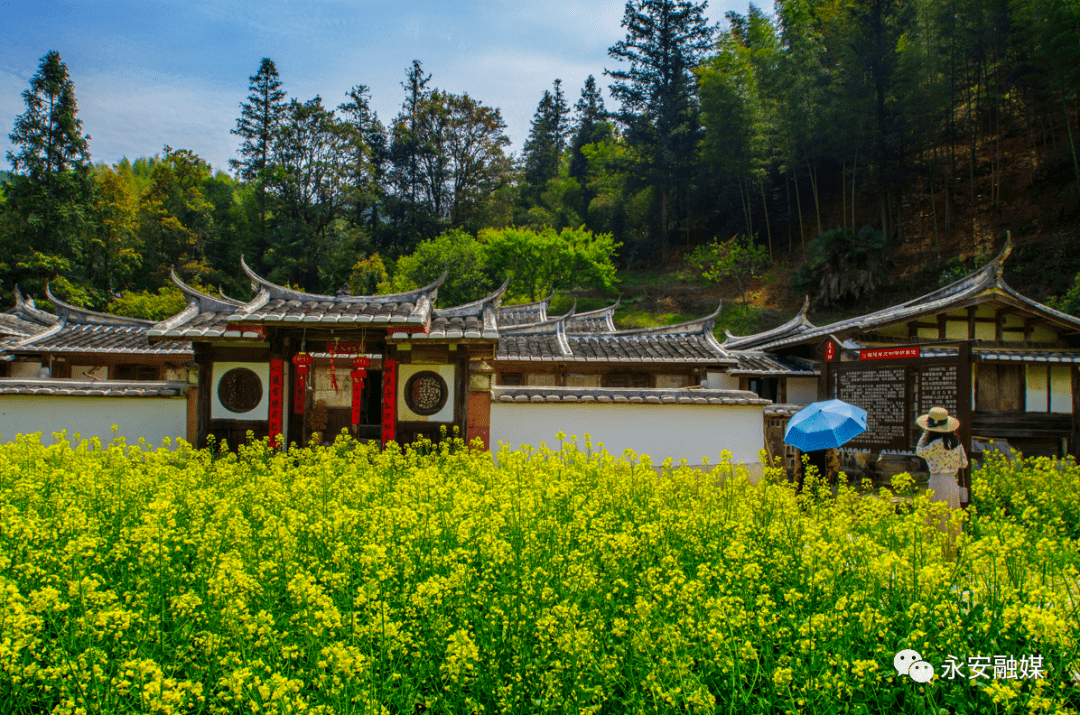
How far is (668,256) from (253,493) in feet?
148

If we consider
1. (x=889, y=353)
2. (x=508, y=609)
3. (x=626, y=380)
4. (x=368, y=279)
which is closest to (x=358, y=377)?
(x=508, y=609)

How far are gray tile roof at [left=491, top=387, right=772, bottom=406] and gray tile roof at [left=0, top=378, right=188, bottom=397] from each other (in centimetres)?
582

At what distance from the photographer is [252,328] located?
1066 cm

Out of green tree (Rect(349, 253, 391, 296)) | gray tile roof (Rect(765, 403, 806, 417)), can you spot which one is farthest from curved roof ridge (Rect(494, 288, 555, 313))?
green tree (Rect(349, 253, 391, 296))

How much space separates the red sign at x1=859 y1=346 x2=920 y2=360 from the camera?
1089 centimetres

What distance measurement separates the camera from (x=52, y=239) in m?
31.5

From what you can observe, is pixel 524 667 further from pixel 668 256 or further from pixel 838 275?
pixel 668 256

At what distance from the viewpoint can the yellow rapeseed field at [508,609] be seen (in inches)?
128

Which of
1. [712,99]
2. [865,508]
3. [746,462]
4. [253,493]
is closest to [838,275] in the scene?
[712,99]

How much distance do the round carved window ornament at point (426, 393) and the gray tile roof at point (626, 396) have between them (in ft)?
3.09

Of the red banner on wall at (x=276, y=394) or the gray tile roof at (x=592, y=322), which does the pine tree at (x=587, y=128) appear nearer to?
the gray tile roof at (x=592, y=322)

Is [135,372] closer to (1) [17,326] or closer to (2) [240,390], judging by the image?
(1) [17,326]

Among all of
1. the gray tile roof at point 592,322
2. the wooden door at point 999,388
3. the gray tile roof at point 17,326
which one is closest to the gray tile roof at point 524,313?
the gray tile roof at point 592,322

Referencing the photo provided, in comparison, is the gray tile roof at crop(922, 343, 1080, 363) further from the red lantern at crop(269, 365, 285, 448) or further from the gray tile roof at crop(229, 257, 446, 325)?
the red lantern at crop(269, 365, 285, 448)
